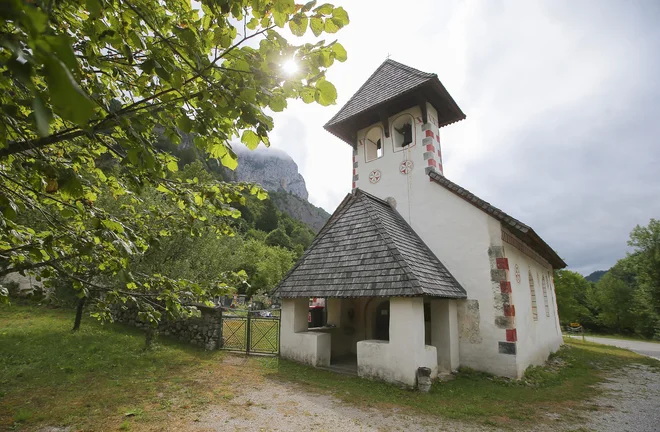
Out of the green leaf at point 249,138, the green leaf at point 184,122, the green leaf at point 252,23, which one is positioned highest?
the green leaf at point 252,23

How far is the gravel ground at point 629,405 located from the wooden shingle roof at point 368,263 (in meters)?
3.43

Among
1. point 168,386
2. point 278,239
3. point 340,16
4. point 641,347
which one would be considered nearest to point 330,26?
point 340,16

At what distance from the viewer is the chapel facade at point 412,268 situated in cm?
761

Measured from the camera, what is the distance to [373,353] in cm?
755

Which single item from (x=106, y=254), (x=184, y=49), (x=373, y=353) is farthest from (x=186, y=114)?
(x=373, y=353)

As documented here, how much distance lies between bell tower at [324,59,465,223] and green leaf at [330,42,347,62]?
344 inches

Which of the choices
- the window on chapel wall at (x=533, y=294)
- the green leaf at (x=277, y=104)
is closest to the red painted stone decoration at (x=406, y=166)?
the window on chapel wall at (x=533, y=294)

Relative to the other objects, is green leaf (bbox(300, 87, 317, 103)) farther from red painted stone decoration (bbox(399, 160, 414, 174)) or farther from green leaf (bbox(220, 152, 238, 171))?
red painted stone decoration (bbox(399, 160, 414, 174))

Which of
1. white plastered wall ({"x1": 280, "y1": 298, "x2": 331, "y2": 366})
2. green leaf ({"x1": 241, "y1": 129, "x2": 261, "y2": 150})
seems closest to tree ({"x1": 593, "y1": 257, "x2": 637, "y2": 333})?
white plastered wall ({"x1": 280, "y1": 298, "x2": 331, "y2": 366})

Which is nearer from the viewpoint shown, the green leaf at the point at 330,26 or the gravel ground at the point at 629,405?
the green leaf at the point at 330,26

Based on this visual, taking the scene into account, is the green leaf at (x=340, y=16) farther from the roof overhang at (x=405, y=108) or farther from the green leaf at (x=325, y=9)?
the roof overhang at (x=405, y=108)

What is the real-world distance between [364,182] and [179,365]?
8.34 m

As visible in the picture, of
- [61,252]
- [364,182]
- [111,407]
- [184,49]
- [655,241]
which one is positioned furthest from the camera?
[655,241]

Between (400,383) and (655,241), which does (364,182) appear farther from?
(655,241)
